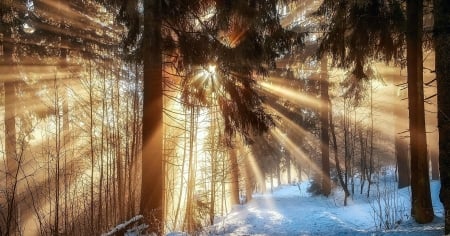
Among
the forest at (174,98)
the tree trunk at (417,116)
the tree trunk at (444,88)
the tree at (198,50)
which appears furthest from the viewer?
the tree trunk at (417,116)

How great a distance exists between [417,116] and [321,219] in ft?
18.2

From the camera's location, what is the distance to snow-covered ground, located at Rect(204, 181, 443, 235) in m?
8.31

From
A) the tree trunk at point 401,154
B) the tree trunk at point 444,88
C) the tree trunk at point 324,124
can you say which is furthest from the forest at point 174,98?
the tree trunk at point 401,154

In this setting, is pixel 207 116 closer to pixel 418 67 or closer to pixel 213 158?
pixel 213 158

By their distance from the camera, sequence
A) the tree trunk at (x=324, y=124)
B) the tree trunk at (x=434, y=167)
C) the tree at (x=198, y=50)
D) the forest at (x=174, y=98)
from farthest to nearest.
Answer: the tree trunk at (x=434, y=167) → the tree trunk at (x=324, y=124) → the tree at (x=198, y=50) → the forest at (x=174, y=98)

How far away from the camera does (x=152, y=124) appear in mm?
7891

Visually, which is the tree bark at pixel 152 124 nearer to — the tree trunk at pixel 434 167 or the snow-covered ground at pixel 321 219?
the snow-covered ground at pixel 321 219

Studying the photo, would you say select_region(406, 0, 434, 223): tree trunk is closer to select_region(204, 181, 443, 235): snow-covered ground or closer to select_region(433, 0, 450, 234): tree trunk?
select_region(204, 181, 443, 235): snow-covered ground

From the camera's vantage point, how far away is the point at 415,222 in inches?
323

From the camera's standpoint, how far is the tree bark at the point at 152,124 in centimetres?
756

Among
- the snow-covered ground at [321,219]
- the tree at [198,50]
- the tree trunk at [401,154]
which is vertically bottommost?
the snow-covered ground at [321,219]

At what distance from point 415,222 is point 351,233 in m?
1.38

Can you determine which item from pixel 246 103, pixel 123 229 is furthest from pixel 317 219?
pixel 123 229

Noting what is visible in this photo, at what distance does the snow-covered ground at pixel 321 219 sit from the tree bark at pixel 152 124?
2.37 m
